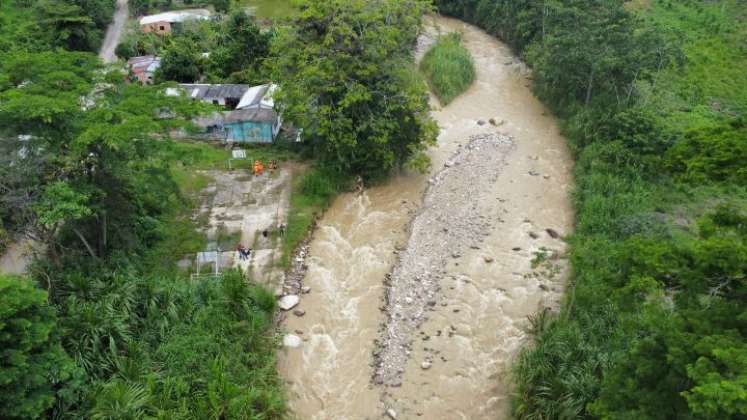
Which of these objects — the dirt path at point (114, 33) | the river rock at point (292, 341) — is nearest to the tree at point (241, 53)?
the dirt path at point (114, 33)

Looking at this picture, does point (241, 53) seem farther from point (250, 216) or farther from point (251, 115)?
point (250, 216)

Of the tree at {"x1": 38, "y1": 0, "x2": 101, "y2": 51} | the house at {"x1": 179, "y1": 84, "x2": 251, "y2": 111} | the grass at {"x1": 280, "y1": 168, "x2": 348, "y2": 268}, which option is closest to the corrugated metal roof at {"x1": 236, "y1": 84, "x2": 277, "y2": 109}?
the house at {"x1": 179, "y1": 84, "x2": 251, "y2": 111}

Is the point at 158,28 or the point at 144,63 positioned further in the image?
the point at 158,28

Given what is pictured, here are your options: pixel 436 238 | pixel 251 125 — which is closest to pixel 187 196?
pixel 251 125

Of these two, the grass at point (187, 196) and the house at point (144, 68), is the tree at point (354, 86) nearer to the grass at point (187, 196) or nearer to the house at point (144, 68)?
the grass at point (187, 196)

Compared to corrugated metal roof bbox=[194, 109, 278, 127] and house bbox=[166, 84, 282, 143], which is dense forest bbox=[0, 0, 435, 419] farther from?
house bbox=[166, 84, 282, 143]

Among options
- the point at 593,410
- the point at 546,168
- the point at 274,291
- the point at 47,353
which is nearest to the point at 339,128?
the point at 274,291
